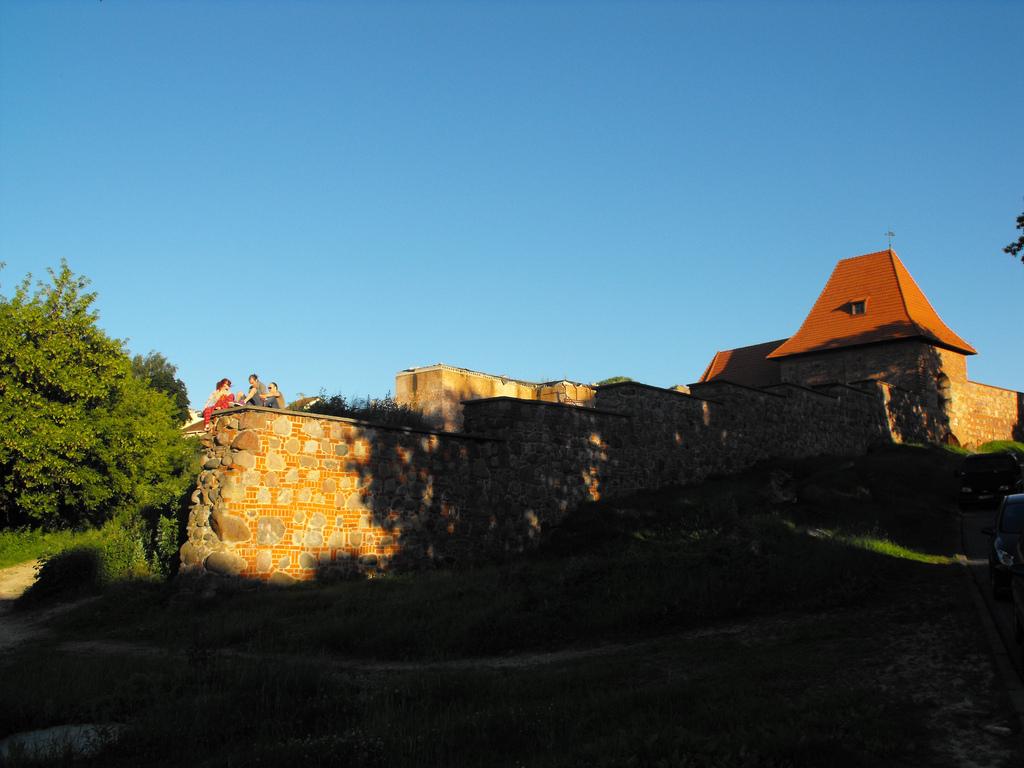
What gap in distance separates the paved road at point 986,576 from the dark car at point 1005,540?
206 millimetres

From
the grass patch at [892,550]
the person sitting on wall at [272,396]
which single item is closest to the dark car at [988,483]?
the grass patch at [892,550]

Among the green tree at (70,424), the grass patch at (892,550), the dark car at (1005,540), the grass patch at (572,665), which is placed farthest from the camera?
the green tree at (70,424)

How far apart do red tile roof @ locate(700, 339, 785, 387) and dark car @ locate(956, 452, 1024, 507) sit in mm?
23715

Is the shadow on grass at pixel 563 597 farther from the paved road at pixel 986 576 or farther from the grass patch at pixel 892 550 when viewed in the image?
the paved road at pixel 986 576

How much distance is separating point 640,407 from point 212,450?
946 centimetres

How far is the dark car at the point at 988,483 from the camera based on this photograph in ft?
65.6

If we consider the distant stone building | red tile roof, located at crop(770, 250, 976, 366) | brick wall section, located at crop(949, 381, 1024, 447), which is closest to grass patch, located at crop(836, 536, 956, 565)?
the distant stone building

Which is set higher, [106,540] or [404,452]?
[404,452]

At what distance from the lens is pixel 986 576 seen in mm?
11727

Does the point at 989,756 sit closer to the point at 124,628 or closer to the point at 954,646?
the point at 954,646

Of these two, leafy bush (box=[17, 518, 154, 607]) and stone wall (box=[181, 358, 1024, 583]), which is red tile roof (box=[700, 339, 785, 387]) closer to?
stone wall (box=[181, 358, 1024, 583])

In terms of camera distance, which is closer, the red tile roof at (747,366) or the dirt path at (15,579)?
the dirt path at (15,579)

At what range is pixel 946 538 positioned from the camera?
15.5 metres

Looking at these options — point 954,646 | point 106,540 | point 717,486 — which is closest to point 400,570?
point 106,540
